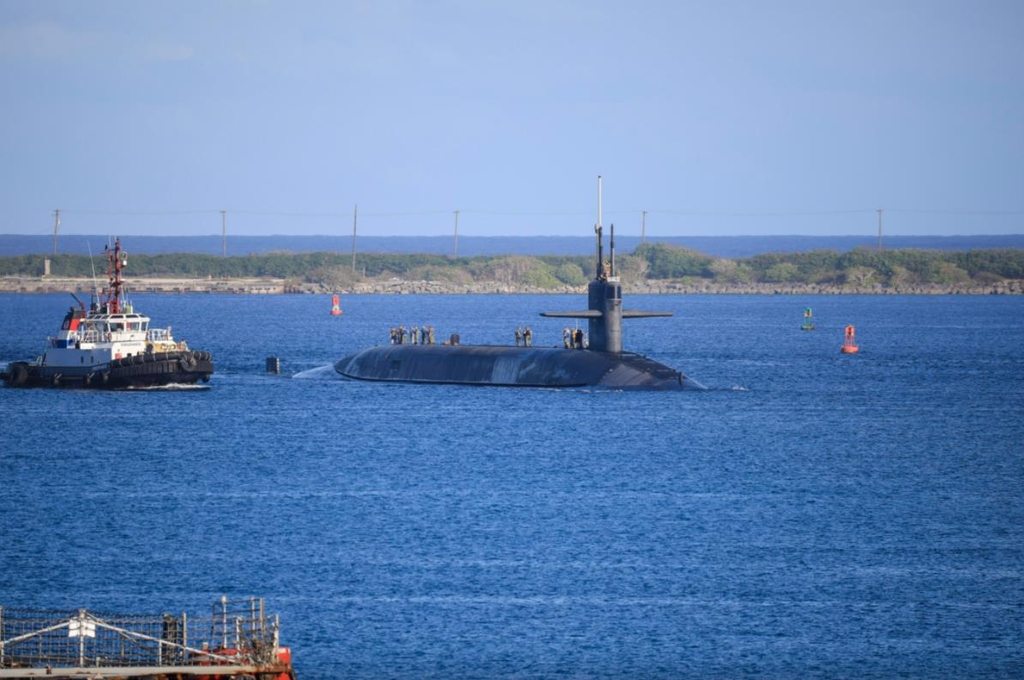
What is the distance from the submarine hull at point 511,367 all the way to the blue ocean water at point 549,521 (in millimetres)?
1003

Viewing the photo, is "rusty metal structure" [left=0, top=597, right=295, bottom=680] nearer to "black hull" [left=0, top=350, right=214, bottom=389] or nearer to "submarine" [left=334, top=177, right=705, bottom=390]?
"submarine" [left=334, top=177, right=705, bottom=390]

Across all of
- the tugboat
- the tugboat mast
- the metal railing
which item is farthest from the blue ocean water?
the tugboat mast

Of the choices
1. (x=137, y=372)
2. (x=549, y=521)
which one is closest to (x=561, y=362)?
(x=137, y=372)

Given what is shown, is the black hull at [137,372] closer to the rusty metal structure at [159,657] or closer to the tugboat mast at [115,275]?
the tugboat mast at [115,275]

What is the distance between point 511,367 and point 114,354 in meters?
16.8

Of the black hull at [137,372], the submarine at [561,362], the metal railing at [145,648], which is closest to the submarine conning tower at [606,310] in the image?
the submarine at [561,362]

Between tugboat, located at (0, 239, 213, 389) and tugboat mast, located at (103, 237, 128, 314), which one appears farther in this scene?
tugboat, located at (0, 239, 213, 389)

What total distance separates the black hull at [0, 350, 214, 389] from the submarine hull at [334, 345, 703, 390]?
28.2 feet

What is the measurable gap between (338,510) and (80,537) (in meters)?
6.88

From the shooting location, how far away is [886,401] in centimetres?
7000

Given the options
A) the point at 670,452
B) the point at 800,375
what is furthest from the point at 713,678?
the point at 800,375

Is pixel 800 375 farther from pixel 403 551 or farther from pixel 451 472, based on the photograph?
pixel 403 551

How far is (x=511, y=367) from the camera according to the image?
233ft

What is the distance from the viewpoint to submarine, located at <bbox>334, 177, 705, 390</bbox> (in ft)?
218
